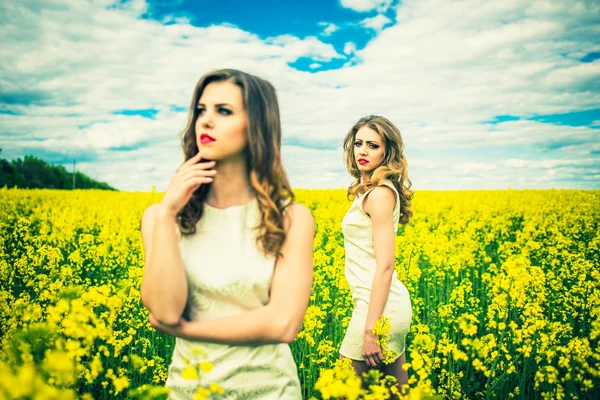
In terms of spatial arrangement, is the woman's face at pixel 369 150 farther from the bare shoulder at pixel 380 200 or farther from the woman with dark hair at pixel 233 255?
the woman with dark hair at pixel 233 255

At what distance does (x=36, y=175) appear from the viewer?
165 ft

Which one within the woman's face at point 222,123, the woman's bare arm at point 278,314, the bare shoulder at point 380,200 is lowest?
the woman's bare arm at point 278,314

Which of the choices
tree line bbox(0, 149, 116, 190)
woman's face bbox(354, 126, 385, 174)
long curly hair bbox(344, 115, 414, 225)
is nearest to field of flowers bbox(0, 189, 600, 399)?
long curly hair bbox(344, 115, 414, 225)

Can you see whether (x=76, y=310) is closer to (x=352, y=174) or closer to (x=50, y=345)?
(x=50, y=345)

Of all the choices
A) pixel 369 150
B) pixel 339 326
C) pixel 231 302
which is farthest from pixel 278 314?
pixel 339 326

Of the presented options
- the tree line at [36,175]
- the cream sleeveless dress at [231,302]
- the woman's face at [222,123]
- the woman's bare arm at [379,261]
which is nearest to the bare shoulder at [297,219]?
the cream sleeveless dress at [231,302]

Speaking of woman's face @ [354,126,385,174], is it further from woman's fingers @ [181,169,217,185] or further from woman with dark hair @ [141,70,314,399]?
woman's fingers @ [181,169,217,185]

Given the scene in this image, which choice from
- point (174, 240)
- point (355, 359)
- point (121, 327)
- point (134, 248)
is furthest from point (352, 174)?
point (134, 248)

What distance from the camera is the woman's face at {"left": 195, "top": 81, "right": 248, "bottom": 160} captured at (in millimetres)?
1723

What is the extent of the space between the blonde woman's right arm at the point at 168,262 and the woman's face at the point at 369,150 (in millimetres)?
1688

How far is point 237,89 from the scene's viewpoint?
5.75 feet

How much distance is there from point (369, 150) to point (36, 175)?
56.1 m

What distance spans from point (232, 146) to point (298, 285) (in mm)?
599

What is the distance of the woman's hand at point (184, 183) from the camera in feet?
5.40
